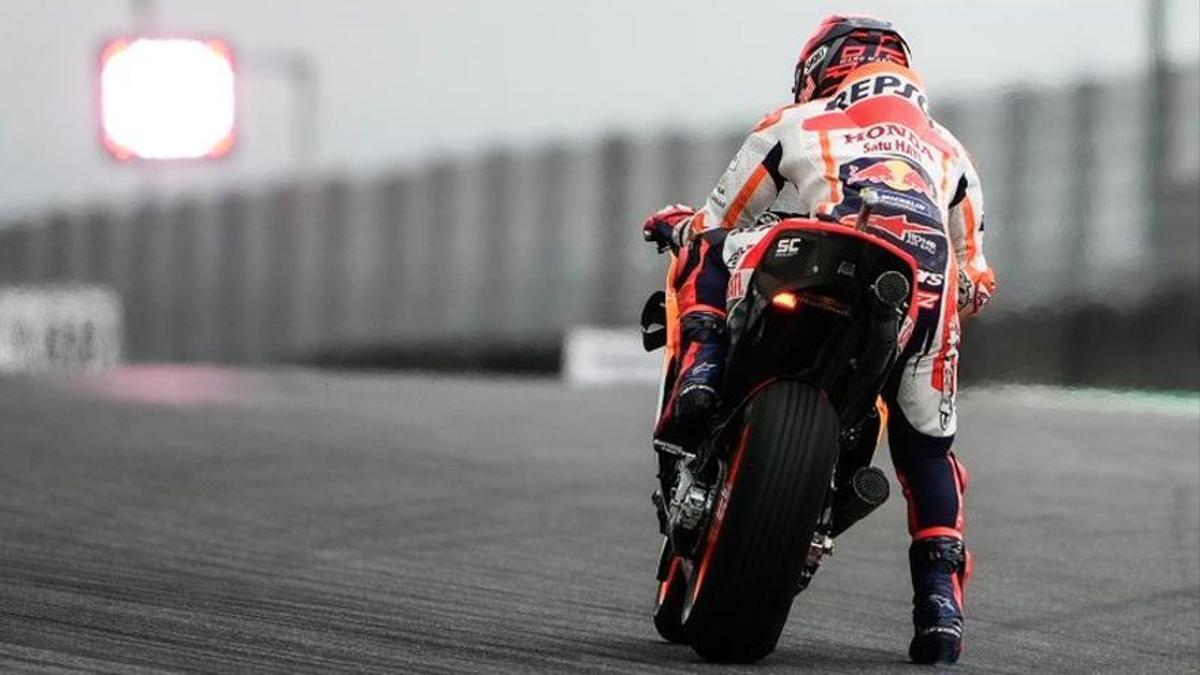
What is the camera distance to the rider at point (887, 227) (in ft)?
19.7

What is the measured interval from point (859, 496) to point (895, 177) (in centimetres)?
74

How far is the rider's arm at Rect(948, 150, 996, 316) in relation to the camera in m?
6.43

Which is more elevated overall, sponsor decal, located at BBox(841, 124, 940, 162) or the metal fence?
sponsor decal, located at BBox(841, 124, 940, 162)

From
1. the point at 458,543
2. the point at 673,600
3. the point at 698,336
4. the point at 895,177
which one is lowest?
the point at 458,543

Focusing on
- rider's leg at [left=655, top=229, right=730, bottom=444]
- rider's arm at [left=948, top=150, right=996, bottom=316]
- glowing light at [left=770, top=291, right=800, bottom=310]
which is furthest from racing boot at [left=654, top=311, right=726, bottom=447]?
rider's arm at [left=948, top=150, right=996, bottom=316]

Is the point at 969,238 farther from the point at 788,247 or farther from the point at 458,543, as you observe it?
the point at 458,543

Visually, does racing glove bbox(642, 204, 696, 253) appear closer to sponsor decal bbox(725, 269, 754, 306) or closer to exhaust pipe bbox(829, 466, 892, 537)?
sponsor decal bbox(725, 269, 754, 306)

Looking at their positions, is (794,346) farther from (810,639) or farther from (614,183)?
(614,183)

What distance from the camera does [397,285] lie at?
1219 inches

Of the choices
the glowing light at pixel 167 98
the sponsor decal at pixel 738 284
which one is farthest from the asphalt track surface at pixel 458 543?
the glowing light at pixel 167 98

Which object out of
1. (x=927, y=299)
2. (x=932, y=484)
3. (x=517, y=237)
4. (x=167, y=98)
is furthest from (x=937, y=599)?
(x=167, y=98)

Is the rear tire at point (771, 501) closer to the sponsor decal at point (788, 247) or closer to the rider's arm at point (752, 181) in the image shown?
the sponsor decal at point (788, 247)

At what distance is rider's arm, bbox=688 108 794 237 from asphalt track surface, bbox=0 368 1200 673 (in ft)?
3.45

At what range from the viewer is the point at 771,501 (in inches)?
219
